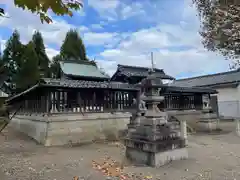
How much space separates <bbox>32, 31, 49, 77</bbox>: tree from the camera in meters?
27.7

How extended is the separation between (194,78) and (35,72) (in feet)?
64.1

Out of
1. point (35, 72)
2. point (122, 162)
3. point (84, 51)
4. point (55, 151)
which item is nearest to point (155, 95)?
point (122, 162)

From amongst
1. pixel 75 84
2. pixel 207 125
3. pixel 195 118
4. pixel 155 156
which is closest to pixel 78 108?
pixel 75 84

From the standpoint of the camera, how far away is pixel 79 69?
19906mm

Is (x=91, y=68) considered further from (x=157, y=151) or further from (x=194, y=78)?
(x=157, y=151)

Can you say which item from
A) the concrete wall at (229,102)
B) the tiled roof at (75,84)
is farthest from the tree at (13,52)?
the concrete wall at (229,102)

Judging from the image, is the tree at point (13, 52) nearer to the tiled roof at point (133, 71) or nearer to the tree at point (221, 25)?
the tiled roof at point (133, 71)

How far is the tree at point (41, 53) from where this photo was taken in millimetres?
27653

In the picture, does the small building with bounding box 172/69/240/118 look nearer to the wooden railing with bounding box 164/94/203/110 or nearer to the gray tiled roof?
the gray tiled roof

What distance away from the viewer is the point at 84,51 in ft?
104

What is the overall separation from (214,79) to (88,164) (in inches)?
833

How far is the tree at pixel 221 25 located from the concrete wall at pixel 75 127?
6291 mm

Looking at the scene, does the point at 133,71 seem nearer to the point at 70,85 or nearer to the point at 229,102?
the point at 70,85

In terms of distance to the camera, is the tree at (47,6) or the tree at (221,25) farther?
the tree at (221,25)
